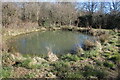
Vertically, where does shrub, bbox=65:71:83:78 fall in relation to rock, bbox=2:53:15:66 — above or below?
below

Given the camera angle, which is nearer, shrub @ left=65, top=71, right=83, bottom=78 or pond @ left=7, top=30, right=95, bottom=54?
shrub @ left=65, top=71, right=83, bottom=78

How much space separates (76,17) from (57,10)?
296 centimetres

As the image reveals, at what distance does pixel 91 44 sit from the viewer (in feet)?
A: 32.2

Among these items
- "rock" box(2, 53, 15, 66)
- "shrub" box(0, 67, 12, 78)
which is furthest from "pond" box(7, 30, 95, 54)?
"shrub" box(0, 67, 12, 78)

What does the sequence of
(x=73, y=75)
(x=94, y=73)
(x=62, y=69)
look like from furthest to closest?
1. (x=62, y=69)
2. (x=94, y=73)
3. (x=73, y=75)

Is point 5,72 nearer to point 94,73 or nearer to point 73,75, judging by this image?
point 73,75

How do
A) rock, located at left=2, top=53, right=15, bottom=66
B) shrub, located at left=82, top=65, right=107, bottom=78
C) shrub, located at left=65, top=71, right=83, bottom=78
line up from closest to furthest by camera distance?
shrub, located at left=65, top=71, right=83, bottom=78, shrub, located at left=82, top=65, right=107, bottom=78, rock, located at left=2, top=53, right=15, bottom=66

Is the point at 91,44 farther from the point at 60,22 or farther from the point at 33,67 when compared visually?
the point at 60,22

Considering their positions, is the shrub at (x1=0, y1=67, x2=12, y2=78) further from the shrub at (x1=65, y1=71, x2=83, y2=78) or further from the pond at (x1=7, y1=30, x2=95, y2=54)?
the pond at (x1=7, y1=30, x2=95, y2=54)

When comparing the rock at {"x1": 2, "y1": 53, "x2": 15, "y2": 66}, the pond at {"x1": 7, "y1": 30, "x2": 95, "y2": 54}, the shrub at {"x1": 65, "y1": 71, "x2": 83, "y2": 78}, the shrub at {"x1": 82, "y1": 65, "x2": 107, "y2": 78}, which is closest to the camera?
the shrub at {"x1": 65, "y1": 71, "x2": 83, "y2": 78}

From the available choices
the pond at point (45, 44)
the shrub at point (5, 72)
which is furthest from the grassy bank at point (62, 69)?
the pond at point (45, 44)

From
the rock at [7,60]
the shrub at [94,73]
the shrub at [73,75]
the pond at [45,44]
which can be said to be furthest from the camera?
the pond at [45,44]

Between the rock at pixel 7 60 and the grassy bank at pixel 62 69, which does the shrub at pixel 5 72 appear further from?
the rock at pixel 7 60

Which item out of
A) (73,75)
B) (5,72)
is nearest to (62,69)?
(73,75)
